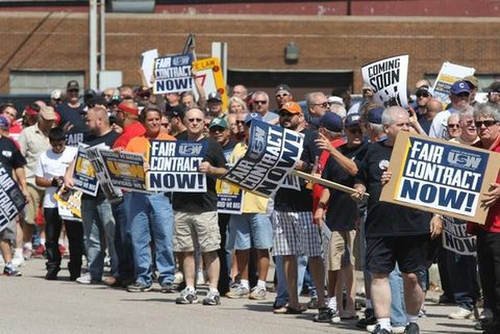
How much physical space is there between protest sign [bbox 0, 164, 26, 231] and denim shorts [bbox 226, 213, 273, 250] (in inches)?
139

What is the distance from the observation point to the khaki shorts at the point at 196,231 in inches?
616

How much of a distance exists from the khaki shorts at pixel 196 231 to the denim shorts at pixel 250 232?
3.17ft

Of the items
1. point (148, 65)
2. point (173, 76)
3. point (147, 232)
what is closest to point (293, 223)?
point (147, 232)

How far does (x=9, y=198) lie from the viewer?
19.1 metres

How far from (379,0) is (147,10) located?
21.8 feet

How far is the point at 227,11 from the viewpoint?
142 feet

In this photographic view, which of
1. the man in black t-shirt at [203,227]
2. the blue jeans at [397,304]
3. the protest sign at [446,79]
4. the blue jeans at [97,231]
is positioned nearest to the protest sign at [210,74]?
the protest sign at [446,79]

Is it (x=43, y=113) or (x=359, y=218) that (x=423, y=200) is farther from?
(x=43, y=113)

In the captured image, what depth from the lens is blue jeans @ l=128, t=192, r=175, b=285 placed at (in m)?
17.2

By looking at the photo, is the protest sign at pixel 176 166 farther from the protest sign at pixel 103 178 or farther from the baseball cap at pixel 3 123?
the baseball cap at pixel 3 123

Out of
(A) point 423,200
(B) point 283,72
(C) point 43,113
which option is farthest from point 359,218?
(B) point 283,72

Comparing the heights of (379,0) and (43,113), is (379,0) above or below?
above

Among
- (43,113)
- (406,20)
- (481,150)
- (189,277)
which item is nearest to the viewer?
(481,150)

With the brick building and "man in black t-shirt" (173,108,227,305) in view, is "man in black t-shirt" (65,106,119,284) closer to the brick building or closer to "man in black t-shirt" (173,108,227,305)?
"man in black t-shirt" (173,108,227,305)
